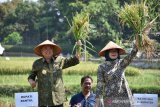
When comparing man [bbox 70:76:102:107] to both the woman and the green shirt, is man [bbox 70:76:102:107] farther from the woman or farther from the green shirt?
the woman

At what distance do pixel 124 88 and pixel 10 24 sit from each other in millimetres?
43909

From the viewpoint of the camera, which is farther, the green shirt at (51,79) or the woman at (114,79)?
the green shirt at (51,79)

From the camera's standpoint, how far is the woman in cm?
431

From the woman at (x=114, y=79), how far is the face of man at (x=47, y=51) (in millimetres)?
662

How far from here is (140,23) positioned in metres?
4.68

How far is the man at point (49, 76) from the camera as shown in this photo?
181 inches

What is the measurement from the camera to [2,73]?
46.0 ft

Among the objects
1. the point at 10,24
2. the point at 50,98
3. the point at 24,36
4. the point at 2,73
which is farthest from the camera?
the point at 24,36

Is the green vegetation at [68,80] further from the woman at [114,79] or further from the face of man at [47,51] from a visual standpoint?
the woman at [114,79]

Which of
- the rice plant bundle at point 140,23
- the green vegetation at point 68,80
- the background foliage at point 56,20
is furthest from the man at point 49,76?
the background foliage at point 56,20

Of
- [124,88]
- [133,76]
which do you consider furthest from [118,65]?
[133,76]

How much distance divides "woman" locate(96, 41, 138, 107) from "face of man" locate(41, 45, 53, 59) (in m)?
0.66

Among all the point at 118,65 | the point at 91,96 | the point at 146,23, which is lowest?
the point at 91,96

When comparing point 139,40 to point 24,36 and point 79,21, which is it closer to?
point 79,21
